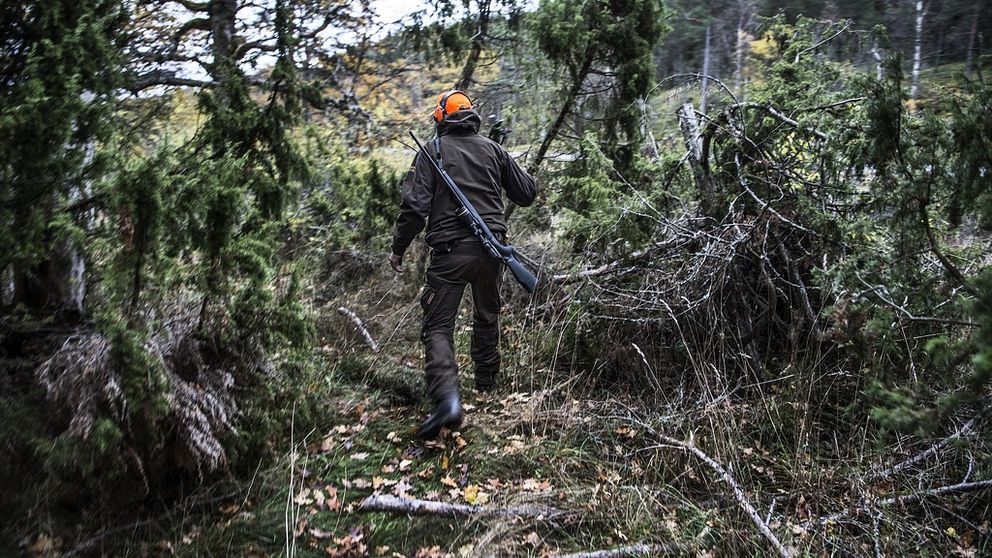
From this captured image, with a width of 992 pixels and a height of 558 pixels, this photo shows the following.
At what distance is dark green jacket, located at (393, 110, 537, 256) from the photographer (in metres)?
4.37

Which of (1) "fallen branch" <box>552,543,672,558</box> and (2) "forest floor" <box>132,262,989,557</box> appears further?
(2) "forest floor" <box>132,262,989,557</box>

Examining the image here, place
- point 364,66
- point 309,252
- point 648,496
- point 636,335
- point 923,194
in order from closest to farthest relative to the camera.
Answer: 1. point 923,194
2. point 648,496
3. point 636,335
4. point 309,252
5. point 364,66

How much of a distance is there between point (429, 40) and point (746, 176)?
4.45m

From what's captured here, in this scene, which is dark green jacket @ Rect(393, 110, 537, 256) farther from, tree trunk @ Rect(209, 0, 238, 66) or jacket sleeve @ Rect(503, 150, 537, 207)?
tree trunk @ Rect(209, 0, 238, 66)

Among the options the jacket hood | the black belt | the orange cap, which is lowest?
the black belt

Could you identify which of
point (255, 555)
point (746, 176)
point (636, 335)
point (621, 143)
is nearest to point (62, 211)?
point (255, 555)

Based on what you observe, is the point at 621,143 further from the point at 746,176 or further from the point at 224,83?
the point at 224,83

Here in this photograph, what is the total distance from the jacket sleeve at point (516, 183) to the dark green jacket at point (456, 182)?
0.02 m

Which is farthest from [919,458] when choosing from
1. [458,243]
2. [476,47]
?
[476,47]

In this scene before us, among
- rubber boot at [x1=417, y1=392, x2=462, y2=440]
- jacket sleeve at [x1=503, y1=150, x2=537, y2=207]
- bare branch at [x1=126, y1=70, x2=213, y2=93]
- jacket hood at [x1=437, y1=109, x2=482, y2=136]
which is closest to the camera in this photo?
rubber boot at [x1=417, y1=392, x2=462, y2=440]

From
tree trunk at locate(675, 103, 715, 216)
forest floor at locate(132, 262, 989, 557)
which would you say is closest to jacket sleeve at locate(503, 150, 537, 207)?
forest floor at locate(132, 262, 989, 557)

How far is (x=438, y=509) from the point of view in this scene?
11.1 ft

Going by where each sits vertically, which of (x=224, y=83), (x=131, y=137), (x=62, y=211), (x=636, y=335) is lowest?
(x=636, y=335)

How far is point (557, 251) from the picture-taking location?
6.42 metres
